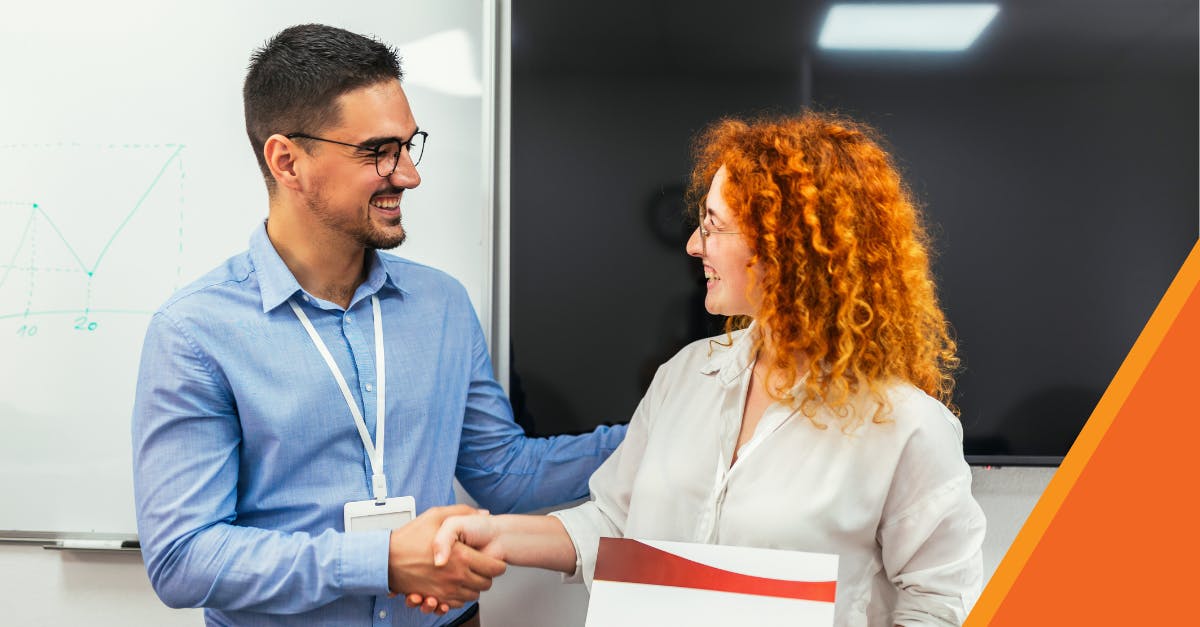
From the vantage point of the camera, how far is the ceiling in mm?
1704

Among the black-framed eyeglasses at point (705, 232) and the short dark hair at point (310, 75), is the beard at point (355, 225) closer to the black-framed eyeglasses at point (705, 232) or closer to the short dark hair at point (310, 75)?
the short dark hair at point (310, 75)

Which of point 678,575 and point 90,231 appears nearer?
point 678,575

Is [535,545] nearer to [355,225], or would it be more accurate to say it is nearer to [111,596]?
[355,225]

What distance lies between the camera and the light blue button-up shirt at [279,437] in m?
1.35

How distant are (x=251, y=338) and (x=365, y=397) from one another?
220 mm

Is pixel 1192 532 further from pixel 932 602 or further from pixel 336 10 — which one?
pixel 336 10

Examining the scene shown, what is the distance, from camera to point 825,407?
129cm

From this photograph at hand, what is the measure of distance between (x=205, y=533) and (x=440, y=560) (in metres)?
0.39

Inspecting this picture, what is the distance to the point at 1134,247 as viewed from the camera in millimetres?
1724

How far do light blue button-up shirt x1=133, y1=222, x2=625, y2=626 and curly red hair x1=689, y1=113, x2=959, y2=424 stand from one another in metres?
0.67

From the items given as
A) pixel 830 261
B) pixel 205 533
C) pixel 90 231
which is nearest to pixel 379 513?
pixel 205 533

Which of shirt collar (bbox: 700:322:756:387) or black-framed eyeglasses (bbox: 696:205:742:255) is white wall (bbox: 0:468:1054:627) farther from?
black-framed eyeglasses (bbox: 696:205:742:255)

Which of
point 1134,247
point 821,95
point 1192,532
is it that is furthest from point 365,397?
point 1134,247

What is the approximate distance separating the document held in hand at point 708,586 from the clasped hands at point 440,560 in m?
0.36
